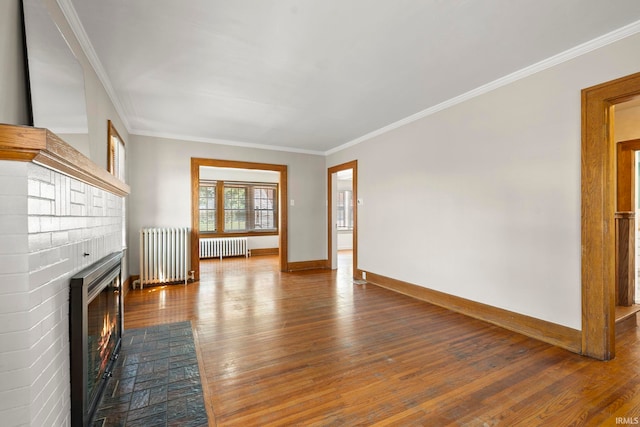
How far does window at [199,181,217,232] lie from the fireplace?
19.5 feet

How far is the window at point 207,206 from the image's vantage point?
Answer: 26.9 feet

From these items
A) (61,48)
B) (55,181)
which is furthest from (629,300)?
(61,48)

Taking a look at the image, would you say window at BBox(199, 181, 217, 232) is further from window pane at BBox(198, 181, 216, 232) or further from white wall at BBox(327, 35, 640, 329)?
white wall at BBox(327, 35, 640, 329)

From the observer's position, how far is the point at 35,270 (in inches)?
43.5

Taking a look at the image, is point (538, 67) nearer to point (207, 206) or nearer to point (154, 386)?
point (154, 386)

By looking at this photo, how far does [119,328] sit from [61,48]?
229cm

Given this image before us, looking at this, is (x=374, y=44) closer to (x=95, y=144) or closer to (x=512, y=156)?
(x=512, y=156)

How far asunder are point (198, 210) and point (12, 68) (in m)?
4.05

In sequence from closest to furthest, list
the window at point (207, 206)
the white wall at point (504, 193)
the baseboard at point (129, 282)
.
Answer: the white wall at point (504, 193) → the baseboard at point (129, 282) → the window at point (207, 206)

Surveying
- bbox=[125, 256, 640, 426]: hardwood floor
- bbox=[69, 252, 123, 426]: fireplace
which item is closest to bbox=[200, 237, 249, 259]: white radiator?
bbox=[125, 256, 640, 426]: hardwood floor

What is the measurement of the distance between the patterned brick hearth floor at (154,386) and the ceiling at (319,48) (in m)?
2.67

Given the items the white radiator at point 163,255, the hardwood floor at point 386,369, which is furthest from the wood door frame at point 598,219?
the white radiator at point 163,255

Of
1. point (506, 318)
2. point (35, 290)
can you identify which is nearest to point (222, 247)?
point (506, 318)

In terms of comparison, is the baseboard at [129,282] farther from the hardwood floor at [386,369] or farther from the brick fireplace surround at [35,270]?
the brick fireplace surround at [35,270]
